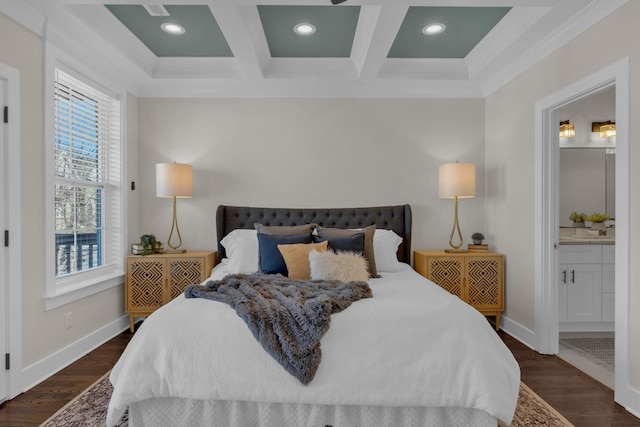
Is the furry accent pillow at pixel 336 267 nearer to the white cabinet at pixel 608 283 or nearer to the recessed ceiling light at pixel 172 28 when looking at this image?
the recessed ceiling light at pixel 172 28

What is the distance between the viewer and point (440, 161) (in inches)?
171

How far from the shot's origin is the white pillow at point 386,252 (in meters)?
3.59

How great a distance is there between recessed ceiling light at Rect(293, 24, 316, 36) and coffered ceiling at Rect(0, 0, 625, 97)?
0.04 meters

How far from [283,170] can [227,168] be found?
62 cm

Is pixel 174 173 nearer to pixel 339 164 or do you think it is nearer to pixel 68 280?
pixel 68 280

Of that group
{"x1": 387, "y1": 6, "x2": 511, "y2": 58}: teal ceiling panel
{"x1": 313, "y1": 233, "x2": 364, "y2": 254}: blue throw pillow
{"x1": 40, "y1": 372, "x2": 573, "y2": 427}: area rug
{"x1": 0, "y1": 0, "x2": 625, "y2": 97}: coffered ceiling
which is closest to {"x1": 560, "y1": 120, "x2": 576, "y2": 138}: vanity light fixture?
{"x1": 0, "y1": 0, "x2": 625, "y2": 97}: coffered ceiling

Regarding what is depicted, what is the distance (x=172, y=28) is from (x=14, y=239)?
6.76ft

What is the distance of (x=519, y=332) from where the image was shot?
12.1ft

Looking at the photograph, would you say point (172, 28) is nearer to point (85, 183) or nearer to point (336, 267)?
point (85, 183)

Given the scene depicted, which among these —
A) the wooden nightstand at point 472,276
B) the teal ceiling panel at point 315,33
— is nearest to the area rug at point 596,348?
the wooden nightstand at point 472,276

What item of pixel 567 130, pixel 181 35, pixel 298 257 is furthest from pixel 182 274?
pixel 567 130

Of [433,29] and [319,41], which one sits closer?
[433,29]

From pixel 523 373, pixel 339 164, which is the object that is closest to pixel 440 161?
pixel 339 164

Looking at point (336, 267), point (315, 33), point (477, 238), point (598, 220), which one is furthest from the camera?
point (598, 220)
